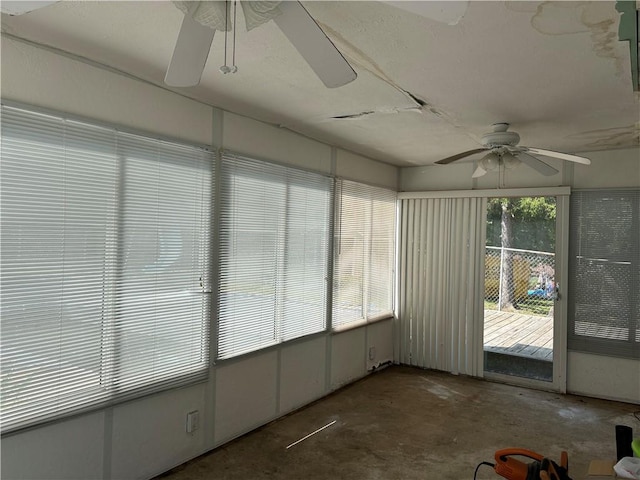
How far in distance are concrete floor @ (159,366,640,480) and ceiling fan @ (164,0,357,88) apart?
256 cm

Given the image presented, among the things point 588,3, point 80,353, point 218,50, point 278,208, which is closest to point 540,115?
point 588,3

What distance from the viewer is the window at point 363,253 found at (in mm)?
4602

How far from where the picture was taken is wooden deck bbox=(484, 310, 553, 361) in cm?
480

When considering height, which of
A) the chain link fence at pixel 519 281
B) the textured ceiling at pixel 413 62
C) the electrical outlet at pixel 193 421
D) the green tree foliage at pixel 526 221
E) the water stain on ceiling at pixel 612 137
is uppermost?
the water stain on ceiling at pixel 612 137

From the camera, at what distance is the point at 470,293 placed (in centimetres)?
515

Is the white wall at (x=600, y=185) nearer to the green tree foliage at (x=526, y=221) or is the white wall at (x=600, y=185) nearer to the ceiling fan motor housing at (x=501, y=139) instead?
the green tree foliage at (x=526, y=221)

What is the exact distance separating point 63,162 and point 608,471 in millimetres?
2992

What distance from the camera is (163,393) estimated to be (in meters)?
2.88

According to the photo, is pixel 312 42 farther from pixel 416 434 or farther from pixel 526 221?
pixel 526 221

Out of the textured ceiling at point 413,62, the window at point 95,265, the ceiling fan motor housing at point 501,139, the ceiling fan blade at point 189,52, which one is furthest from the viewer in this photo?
the ceiling fan motor housing at point 501,139

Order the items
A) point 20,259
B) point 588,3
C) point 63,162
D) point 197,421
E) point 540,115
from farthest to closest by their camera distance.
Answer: point 540,115
point 197,421
point 63,162
point 20,259
point 588,3

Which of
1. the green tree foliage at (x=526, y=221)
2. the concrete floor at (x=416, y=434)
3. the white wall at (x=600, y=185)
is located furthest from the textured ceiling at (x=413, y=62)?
the concrete floor at (x=416, y=434)

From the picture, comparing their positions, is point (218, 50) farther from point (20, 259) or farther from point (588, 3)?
point (588, 3)

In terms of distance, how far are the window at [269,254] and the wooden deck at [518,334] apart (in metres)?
2.14
